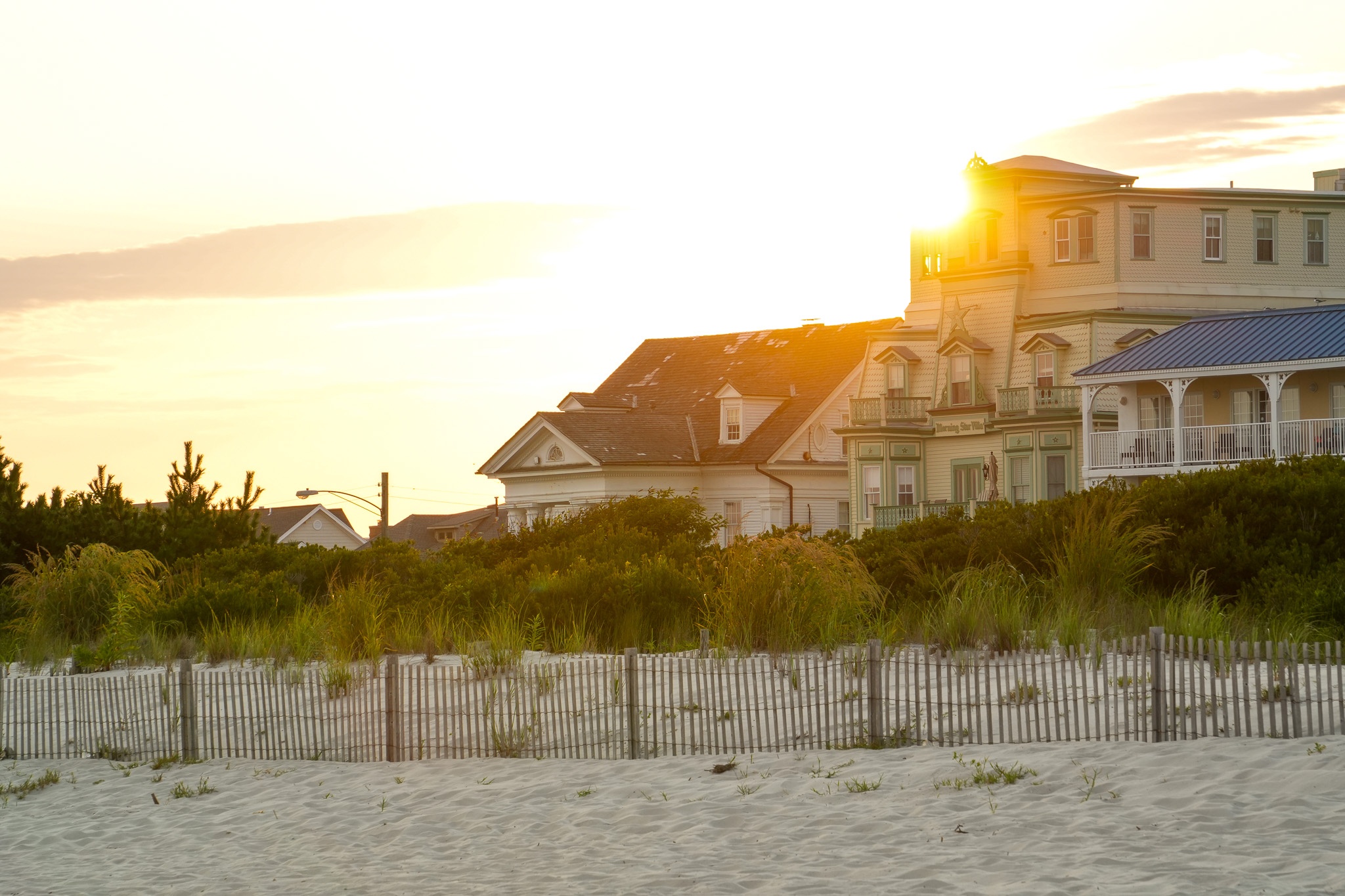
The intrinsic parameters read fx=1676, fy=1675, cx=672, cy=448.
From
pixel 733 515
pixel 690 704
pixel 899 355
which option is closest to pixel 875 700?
pixel 690 704

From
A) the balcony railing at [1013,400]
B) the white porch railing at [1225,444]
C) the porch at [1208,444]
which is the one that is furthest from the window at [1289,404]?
the balcony railing at [1013,400]

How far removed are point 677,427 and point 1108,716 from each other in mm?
47874

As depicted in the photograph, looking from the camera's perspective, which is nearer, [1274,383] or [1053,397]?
[1274,383]

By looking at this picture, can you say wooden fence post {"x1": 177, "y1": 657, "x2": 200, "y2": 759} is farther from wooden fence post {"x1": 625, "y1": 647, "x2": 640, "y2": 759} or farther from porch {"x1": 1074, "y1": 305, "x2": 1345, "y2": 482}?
porch {"x1": 1074, "y1": 305, "x2": 1345, "y2": 482}

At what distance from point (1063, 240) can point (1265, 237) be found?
6.16 meters

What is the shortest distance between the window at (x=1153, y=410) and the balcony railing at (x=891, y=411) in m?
8.66

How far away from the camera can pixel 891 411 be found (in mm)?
54094

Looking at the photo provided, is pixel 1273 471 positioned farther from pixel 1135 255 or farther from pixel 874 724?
pixel 1135 255

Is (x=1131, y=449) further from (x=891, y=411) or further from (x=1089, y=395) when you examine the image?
(x=891, y=411)

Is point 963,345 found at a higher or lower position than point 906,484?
higher

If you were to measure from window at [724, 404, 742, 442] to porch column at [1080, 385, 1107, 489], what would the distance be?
1674cm

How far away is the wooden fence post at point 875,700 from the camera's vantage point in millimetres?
14602

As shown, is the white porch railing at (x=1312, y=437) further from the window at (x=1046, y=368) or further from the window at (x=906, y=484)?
the window at (x=906, y=484)

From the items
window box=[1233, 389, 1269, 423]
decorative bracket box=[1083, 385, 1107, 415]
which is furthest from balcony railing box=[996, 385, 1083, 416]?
window box=[1233, 389, 1269, 423]
